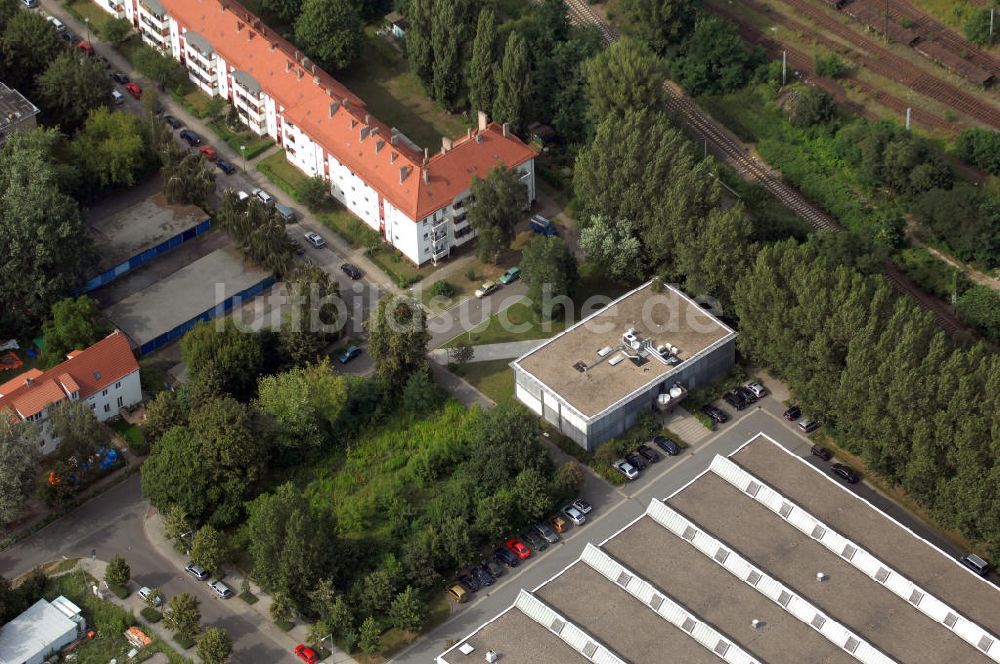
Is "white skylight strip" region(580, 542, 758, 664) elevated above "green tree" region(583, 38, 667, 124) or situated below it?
below

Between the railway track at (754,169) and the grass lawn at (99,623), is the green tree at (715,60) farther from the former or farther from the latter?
the grass lawn at (99,623)

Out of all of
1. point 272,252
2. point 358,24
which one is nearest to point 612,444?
point 272,252

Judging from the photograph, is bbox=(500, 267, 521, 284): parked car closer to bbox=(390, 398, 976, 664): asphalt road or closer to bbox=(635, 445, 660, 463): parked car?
bbox=(635, 445, 660, 463): parked car

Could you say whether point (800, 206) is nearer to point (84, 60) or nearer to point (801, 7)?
point (801, 7)

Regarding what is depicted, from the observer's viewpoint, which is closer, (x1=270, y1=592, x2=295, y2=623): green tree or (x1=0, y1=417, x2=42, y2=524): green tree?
(x1=270, y1=592, x2=295, y2=623): green tree

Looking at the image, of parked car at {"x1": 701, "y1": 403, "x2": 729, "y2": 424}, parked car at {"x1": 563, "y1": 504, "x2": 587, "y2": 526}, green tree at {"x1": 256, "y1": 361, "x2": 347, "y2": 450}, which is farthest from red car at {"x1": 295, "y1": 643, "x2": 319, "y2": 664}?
parked car at {"x1": 701, "y1": 403, "x2": 729, "y2": 424}

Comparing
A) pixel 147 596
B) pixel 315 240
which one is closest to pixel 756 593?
pixel 147 596

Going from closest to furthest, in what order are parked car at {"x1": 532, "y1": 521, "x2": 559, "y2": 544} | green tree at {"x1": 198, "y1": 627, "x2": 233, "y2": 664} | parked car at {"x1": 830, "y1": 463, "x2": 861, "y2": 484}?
green tree at {"x1": 198, "y1": 627, "x2": 233, "y2": 664} → parked car at {"x1": 532, "y1": 521, "x2": 559, "y2": 544} → parked car at {"x1": 830, "y1": 463, "x2": 861, "y2": 484}
